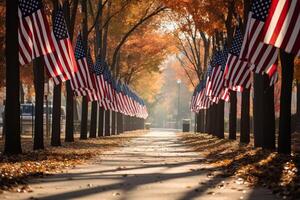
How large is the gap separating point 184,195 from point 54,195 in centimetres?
199

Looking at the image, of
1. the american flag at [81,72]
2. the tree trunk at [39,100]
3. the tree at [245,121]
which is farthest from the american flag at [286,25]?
the american flag at [81,72]

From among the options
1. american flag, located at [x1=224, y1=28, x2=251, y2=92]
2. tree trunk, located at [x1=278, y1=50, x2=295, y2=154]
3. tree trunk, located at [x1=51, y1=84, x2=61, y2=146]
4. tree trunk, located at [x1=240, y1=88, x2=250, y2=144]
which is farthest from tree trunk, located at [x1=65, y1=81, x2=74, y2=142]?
tree trunk, located at [x1=278, y1=50, x2=295, y2=154]

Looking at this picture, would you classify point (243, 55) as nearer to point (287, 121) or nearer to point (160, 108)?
point (287, 121)

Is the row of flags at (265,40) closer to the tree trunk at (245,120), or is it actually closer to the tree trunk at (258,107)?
the tree trunk at (258,107)

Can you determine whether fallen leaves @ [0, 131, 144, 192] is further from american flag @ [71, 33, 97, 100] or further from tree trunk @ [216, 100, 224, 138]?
tree trunk @ [216, 100, 224, 138]

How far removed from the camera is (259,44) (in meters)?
18.6

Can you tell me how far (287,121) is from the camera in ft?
62.6

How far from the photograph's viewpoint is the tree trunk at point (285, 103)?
18938 mm

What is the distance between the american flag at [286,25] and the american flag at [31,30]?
711cm

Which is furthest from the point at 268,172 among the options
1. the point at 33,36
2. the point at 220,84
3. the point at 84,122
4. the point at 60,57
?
the point at 84,122

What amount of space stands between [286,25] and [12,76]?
7.69m

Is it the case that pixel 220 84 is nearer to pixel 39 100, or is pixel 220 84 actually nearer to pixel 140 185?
pixel 39 100

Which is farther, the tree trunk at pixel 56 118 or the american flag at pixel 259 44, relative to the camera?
the tree trunk at pixel 56 118

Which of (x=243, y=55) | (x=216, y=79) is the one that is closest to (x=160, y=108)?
(x=216, y=79)
